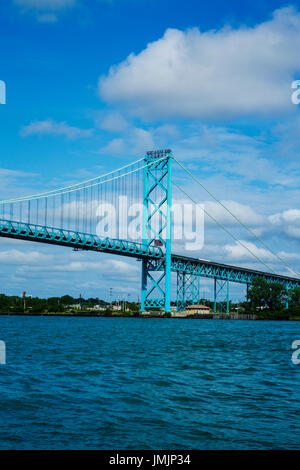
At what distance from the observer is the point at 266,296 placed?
87.2 m

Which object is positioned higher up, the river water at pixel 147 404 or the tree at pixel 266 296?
the tree at pixel 266 296

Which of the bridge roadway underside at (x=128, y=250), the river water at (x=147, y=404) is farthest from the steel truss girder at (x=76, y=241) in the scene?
the river water at (x=147, y=404)

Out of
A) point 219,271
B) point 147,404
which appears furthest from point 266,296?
point 147,404

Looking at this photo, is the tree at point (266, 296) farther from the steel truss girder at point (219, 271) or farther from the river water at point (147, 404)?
the river water at point (147, 404)

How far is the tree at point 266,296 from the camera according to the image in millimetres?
87100

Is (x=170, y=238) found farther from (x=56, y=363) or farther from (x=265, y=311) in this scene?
(x=56, y=363)

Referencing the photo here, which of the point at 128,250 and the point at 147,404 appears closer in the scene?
the point at 147,404

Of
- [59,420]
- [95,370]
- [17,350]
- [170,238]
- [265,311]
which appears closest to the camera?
[59,420]

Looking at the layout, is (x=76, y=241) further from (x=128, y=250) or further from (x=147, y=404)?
(x=147, y=404)

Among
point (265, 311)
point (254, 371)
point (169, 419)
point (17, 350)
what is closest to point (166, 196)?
point (265, 311)

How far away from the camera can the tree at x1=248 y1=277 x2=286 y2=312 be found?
87100 millimetres
